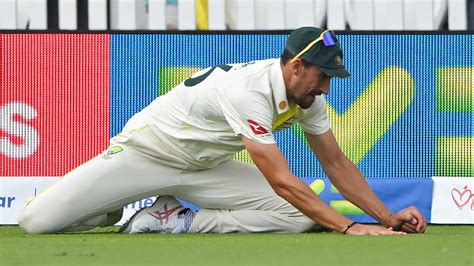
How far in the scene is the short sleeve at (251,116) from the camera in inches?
257

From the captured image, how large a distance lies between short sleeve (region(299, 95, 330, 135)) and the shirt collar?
0.27m

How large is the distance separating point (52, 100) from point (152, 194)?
216 cm

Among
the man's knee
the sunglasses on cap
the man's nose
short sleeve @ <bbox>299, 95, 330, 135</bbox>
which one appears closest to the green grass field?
the man's knee

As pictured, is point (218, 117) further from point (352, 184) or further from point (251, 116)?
point (352, 184)

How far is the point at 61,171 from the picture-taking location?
9070mm

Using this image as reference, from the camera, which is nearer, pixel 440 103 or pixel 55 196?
pixel 55 196

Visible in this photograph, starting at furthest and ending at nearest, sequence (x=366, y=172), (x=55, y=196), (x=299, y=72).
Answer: (x=366, y=172)
(x=55, y=196)
(x=299, y=72)

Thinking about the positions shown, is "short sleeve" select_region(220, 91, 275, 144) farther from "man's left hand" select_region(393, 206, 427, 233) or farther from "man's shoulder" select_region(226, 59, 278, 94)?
"man's left hand" select_region(393, 206, 427, 233)

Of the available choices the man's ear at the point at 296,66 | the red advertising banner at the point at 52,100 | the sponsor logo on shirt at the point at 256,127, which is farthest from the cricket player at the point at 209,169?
the red advertising banner at the point at 52,100

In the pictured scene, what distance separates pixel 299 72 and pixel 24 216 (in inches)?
68.9

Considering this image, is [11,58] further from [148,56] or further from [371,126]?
[371,126]

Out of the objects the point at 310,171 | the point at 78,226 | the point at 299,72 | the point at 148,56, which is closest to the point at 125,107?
the point at 148,56

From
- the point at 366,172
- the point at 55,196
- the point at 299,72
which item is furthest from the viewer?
the point at 366,172

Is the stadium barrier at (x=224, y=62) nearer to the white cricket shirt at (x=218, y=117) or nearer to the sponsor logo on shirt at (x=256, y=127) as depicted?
the white cricket shirt at (x=218, y=117)
